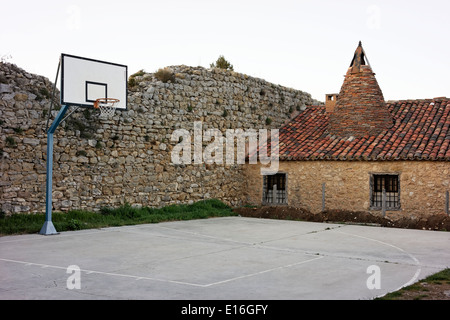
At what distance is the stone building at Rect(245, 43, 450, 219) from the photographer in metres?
17.2

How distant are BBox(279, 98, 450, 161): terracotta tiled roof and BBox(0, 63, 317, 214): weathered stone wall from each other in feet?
7.37

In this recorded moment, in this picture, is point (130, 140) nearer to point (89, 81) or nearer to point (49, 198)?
point (89, 81)

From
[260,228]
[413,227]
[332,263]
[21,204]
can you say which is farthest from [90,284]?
[413,227]

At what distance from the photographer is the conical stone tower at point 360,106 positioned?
19.9 m

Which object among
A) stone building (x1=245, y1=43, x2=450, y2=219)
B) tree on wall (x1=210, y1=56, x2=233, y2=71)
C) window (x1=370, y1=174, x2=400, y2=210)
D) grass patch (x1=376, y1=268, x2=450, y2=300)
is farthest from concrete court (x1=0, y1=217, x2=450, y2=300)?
tree on wall (x1=210, y1=56, x2=233, y2=71)

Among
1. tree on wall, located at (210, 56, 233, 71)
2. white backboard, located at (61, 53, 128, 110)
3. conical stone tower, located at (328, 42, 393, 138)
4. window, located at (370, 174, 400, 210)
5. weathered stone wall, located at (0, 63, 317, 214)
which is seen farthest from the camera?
tree on wall, located at (210, 56, 233, 71)

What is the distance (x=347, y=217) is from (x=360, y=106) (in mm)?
5118

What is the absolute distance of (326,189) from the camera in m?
19.0

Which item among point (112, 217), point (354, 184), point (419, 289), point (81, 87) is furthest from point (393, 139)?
point (419, 289)

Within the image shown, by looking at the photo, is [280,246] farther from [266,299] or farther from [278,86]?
[278,86]

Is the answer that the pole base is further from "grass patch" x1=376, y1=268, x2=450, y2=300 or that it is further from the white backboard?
"grass patch" x1=376, y1=268, x2=450, y2=300

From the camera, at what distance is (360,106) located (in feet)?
65.8

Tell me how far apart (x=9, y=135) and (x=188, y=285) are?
8.57 metres

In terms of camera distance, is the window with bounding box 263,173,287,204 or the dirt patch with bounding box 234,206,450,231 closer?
the dirt patch with bounding box 234,206,450,231
